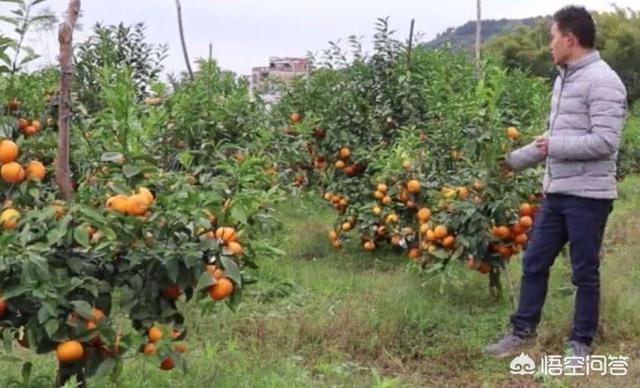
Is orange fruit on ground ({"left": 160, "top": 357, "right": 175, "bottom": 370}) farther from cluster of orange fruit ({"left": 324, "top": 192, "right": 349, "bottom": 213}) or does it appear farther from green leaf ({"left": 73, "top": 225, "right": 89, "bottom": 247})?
cluster of orange fruit ({"left": 324, "top": 192, "right": 349, "bottom": 213})

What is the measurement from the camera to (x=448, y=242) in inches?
170

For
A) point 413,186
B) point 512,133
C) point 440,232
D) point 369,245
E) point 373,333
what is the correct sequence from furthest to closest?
point 369,245 → point 413,186 → point 440,232 → point 512,133 → point 373,333

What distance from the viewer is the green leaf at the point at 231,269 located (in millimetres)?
2543

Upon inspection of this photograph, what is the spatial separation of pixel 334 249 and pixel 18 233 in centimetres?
409

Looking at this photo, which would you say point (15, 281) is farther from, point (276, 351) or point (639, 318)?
point (639, 318)

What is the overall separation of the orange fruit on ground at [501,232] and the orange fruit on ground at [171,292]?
1.97 meters

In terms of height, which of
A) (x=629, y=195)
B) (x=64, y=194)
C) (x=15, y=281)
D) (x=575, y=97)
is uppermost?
(x=575, y=97)

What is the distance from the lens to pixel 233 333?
420 centimetres

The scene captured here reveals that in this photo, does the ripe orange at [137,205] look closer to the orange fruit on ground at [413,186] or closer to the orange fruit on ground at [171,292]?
the orange fruit on ground at [171,292]

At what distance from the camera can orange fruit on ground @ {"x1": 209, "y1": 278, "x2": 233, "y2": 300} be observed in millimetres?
2553

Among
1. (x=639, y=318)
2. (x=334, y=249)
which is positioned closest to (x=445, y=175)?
(x=639, y=318)

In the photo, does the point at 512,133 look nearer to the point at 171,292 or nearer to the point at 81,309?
the point at 171,292

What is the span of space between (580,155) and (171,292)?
1.74 metres

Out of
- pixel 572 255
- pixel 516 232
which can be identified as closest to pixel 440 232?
pixel 516 232
